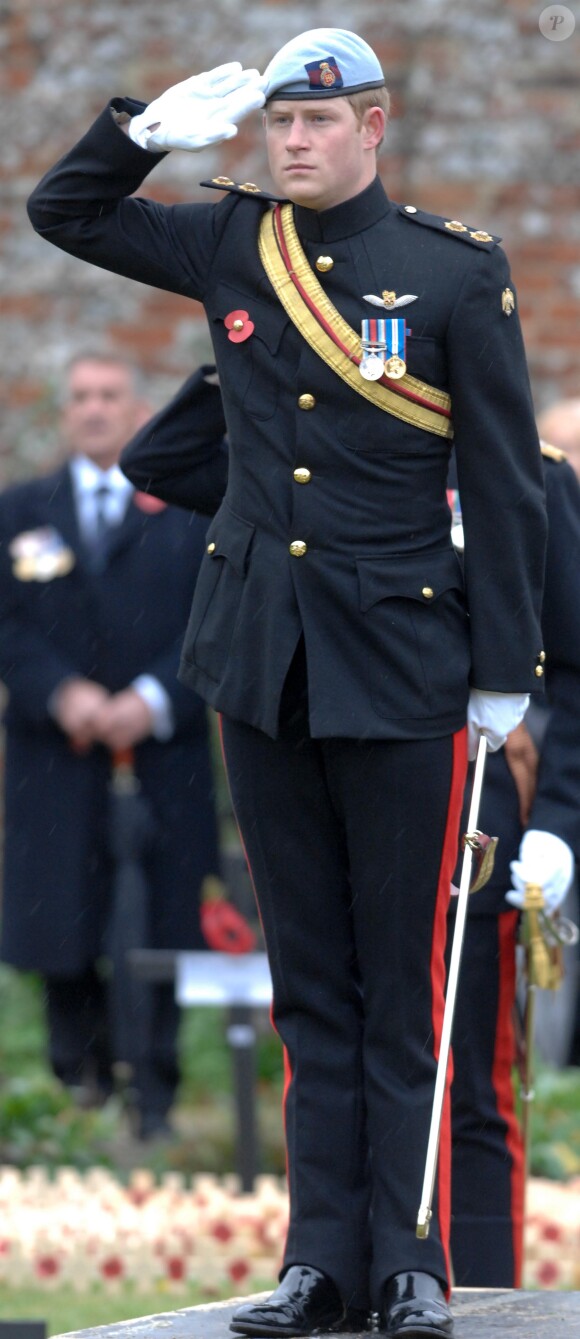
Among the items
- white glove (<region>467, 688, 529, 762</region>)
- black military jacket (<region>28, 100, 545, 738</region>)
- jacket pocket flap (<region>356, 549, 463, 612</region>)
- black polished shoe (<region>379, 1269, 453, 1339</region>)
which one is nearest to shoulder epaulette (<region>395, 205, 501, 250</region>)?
black military jacket (<region>28, 100, 545, 738</region>)

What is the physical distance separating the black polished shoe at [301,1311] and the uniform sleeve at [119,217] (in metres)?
1.48

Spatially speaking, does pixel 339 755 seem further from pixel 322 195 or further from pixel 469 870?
pixel 322 195

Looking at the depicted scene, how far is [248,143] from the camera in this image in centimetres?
830

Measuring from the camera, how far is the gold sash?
334 centimetres

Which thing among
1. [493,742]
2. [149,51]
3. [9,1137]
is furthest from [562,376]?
[493,742]

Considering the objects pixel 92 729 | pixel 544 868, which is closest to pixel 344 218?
pixel 544 868

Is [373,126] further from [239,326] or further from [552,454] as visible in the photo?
[552,454]

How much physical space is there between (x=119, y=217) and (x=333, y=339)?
1.30 feet

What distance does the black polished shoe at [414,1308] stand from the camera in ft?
10.7

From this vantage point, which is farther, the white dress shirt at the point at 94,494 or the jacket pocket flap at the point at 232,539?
the white dress shirt at the point at 94,494

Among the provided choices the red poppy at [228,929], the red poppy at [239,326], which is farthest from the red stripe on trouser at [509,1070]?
the red poppy at [228,929]

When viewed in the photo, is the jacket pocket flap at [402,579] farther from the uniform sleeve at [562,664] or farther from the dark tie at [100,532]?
the dark tie at [100,532]

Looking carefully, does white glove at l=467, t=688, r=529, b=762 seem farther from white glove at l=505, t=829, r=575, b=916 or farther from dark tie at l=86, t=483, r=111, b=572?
dark tie at l=86, t=483, r=111, b=572

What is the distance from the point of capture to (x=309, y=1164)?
3482 millimetres
